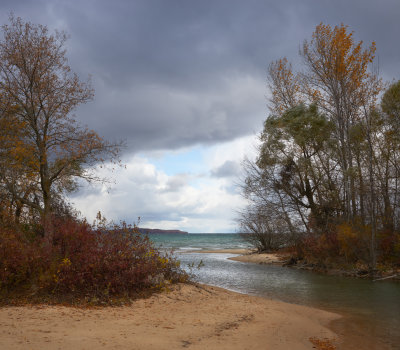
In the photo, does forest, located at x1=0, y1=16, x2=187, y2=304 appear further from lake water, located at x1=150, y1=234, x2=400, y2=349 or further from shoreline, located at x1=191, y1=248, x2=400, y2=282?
shoreline, located at x1=191, y1=248, x2=400, y2=282

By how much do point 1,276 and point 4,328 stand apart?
319 cm

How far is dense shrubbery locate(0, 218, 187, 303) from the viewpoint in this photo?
9.75 metres

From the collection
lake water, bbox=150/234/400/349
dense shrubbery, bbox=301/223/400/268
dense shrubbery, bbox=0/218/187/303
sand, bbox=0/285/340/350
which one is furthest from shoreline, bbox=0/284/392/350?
dense shrubbery, bbox=301/223/400/268

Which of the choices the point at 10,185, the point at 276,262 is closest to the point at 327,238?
the point at 276,262

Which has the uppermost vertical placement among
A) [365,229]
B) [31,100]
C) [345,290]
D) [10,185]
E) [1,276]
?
[31,100]

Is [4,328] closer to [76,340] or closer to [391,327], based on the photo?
[76,340]

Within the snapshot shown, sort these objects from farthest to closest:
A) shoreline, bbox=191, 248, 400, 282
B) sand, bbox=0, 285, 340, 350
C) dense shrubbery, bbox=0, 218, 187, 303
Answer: shoreline, bbox=191, 248, 400, 282 < dense shrubbery, bbox=0, 218, 187, 303 < sand, bbox=0, 285, 340, 350

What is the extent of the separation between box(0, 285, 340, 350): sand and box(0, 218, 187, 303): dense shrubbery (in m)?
0.75

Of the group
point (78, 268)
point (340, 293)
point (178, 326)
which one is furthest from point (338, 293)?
point (78, 268)

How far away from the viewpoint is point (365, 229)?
21.6 m

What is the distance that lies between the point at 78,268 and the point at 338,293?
33.7 ft

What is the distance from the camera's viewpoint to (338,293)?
14.9 meters

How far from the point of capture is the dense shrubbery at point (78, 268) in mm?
9750

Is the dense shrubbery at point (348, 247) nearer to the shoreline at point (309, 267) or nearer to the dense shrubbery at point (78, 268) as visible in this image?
the shoreline at point (309, 267)
